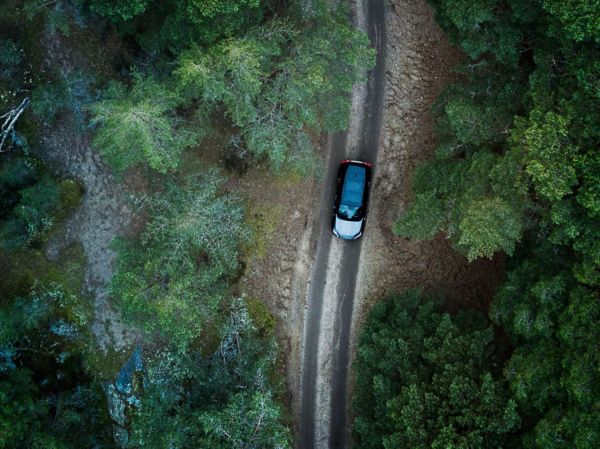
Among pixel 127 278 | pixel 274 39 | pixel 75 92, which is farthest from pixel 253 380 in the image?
pixel 75 92

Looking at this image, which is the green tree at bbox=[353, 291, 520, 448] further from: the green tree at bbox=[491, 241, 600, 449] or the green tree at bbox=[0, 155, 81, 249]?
the green tree at bbox=[0, 155, 81, 249]

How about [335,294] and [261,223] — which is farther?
[335,294]

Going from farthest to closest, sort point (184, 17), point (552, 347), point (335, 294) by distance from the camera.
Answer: point (335, 294)
point (184, 17)
point (552, 347)

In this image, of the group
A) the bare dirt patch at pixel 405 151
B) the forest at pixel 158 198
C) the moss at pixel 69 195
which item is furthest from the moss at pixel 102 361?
the bare dirt patch at pixel 405 151

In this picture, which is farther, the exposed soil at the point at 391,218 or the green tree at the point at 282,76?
the exposed soil at the point at 391,218

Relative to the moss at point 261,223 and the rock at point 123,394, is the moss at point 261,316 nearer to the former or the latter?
the moss at point 261,223

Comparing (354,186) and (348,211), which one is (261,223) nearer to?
(348,211)

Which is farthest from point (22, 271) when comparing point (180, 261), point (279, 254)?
point (279, 254)
